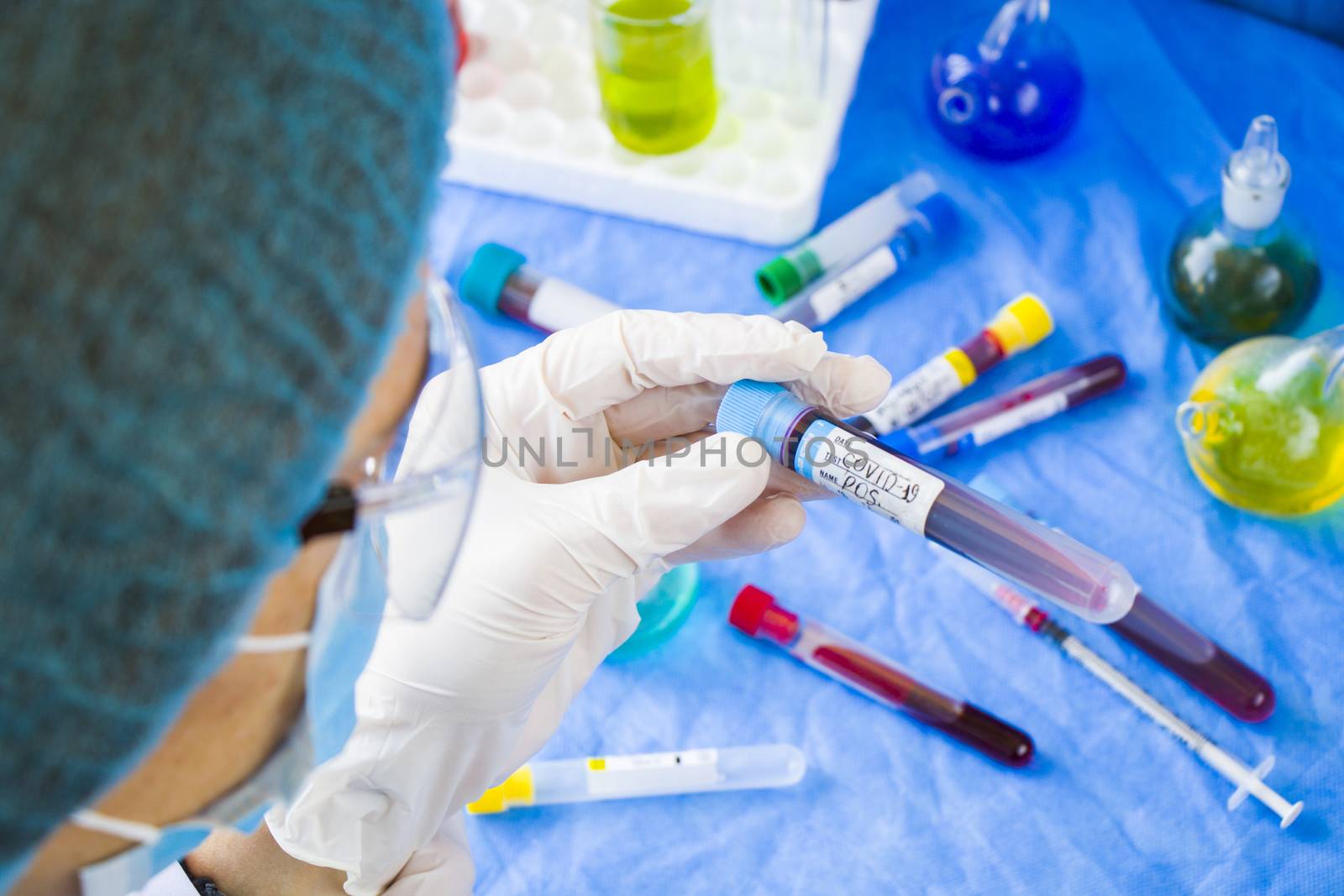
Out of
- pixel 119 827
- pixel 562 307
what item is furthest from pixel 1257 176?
pixel 119 827

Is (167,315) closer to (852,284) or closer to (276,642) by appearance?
(276,642)

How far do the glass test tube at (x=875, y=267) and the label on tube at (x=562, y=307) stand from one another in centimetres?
22

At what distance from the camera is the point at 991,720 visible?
1059 millimetres

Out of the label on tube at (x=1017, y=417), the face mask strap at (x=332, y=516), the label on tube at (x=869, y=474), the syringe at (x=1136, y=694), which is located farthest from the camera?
the label on tube at (x=1017, y=417)

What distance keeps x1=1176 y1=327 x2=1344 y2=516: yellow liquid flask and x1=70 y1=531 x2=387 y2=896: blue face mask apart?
86cm

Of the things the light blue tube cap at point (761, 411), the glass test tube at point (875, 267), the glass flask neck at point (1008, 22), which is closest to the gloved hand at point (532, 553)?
the light blue tube cap at point (761, 411)

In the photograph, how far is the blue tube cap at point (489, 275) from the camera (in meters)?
1.33

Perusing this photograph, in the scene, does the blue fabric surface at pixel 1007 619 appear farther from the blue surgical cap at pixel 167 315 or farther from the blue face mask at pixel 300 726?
the blue surgical cap at pixel 167 315

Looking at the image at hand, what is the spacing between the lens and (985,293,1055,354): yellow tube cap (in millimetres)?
1264

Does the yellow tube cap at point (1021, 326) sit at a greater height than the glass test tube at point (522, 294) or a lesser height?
greater

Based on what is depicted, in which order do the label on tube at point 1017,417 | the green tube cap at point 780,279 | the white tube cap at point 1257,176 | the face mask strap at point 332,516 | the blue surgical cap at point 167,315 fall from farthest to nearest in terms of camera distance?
the green tube cap at point 780,279
the label on tube at point 1017,417
the white tube cap at point 1257,176
the face mask strap at point 332,516
the blue surgical cap at point 167,315

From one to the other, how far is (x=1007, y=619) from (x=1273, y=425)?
1.06 feet

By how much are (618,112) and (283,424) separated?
100cm

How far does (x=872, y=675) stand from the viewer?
1.09m
